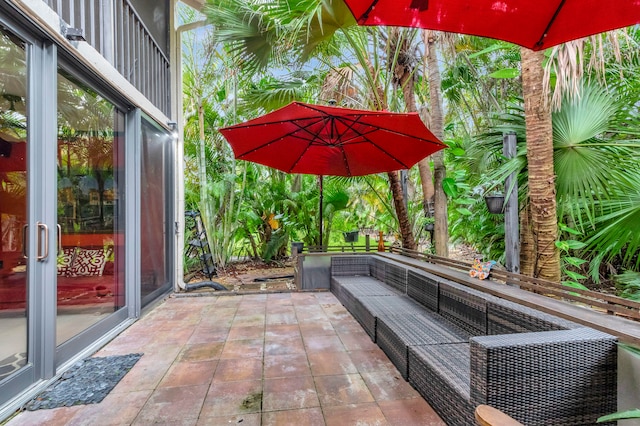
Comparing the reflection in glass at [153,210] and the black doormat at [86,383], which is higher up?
the reflection in glass at [153,210]

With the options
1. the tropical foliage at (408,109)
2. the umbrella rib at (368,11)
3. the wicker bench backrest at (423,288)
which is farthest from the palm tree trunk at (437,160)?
the umbrella rib at (368,11)

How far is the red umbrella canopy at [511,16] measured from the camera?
1826mm

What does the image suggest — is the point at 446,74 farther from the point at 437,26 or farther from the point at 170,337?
the point at 170,337

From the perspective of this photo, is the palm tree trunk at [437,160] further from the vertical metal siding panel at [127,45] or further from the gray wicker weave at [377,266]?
the vertical metal siding panel at [127,45]

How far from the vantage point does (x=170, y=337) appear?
3.11 meters

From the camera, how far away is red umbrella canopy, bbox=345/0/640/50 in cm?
183

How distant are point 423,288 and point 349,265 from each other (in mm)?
1840

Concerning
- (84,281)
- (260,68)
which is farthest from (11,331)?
(260,68)

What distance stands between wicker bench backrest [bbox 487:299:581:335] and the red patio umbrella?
1.68 m

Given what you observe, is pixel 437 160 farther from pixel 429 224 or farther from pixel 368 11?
pixel 368 11

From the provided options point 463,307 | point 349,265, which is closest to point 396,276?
point 349,265

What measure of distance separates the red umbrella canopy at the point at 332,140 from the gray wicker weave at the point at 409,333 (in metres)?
1.69

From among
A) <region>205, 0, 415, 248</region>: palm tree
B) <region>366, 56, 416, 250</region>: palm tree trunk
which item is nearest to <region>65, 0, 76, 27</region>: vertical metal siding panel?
<region>205, 0, 415, 248</region>: palm tree

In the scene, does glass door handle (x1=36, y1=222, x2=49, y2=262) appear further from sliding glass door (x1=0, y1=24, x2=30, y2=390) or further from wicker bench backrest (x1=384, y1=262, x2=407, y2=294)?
wicker bench backrest (x1=384, y1=262, x2=407, y2=294)
